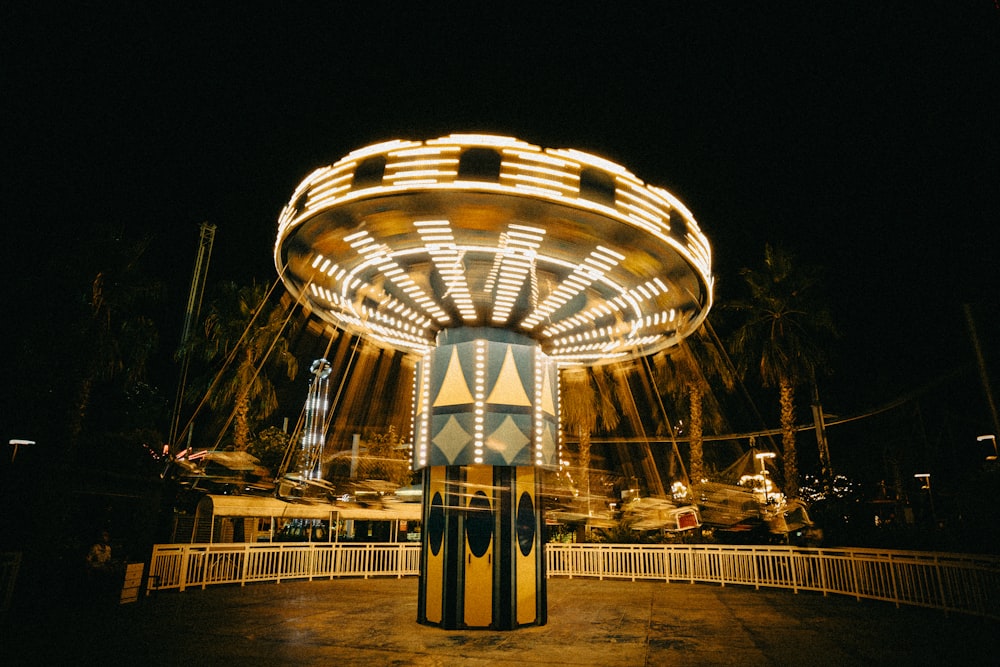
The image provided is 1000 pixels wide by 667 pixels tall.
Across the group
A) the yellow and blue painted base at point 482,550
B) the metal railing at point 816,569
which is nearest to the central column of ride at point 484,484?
the yellow and blue painted base at point 482,550

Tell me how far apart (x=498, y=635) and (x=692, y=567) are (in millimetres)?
10564

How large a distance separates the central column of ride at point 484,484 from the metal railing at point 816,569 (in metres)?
1.97

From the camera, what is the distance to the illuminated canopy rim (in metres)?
6.96

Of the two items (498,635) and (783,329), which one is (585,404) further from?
(498,635)

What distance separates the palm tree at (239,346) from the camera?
24750 millimetres

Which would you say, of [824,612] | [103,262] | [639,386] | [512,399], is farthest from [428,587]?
[639,386]

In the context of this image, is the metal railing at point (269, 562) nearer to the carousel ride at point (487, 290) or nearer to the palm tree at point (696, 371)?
the carousel ride at point (487, 290)

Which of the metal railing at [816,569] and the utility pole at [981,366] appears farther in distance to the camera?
the metal railing at [816,569]

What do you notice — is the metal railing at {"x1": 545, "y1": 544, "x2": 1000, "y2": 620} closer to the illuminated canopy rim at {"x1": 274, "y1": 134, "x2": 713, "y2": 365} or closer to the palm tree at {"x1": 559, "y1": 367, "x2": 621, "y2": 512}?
the illuminated canopy rim at {"x1": 274, "y1": 134, "x2": 713, "y2": 365}

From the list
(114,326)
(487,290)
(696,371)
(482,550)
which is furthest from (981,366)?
(114,326)

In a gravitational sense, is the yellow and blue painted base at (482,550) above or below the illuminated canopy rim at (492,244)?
below

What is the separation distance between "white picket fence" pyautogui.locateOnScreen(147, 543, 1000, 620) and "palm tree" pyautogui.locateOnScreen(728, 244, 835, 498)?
6.71 meters

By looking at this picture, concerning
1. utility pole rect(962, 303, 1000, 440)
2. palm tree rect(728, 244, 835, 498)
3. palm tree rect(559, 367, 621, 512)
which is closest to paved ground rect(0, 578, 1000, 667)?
utility pole rect(962, 303, 1000, 440)

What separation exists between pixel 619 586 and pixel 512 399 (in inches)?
368
